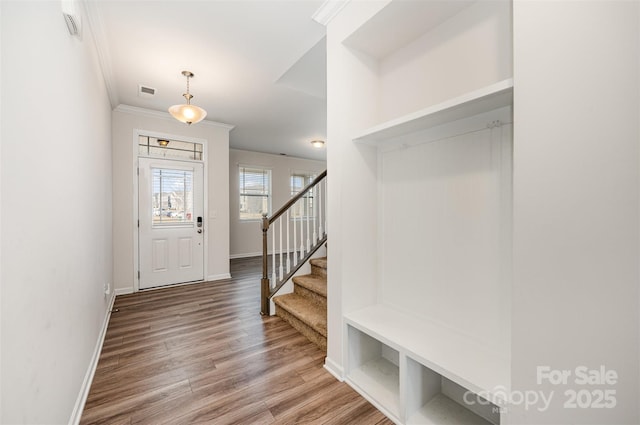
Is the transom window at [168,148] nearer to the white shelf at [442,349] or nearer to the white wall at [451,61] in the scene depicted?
the white wall at [451,61]

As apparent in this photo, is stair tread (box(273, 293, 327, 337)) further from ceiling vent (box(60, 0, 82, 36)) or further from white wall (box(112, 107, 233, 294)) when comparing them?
ceiling vent (box(60, 0, 82, 36))

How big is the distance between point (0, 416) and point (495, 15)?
Answer: 2566 mm

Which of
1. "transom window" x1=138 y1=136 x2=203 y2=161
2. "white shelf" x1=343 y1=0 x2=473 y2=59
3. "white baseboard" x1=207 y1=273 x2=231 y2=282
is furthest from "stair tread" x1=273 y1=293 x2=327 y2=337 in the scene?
"transom window" x1=138 y1=136 x2=203 y2=161

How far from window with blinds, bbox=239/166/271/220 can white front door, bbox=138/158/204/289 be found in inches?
85.4

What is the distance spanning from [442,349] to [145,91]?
3.96 metres

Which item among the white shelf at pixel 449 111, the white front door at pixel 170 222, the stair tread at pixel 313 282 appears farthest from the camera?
the white front door at pixel 170 222

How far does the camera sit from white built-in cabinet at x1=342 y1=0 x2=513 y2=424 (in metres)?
1.39

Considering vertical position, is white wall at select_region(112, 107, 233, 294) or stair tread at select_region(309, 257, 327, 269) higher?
white wall at select_region(112, 107, 233, 294)

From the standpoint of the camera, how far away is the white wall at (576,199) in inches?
31.3

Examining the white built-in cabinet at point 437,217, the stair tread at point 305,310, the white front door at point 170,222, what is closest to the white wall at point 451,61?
the white built-in cabinet at point 437,217

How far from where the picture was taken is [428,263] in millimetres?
1764

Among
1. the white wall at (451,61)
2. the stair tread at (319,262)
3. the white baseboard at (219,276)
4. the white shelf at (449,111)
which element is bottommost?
the white baseboard at (219,276)

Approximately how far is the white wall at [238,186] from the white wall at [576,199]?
545cm

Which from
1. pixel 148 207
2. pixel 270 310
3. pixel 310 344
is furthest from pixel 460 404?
pixel 148 207
